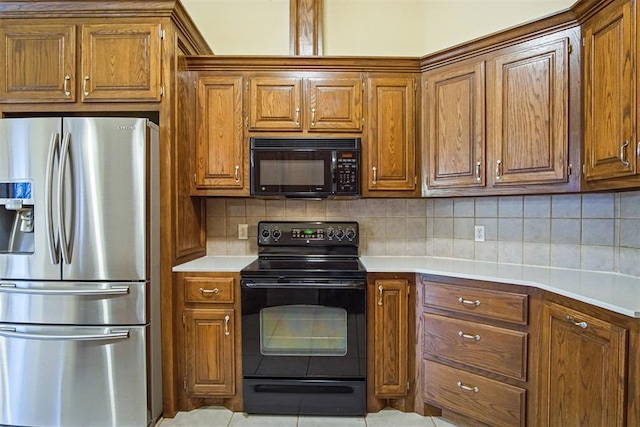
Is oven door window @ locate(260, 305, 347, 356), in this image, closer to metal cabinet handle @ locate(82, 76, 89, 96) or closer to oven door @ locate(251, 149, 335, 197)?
oven door @ locate(251, 149, 335, 197)

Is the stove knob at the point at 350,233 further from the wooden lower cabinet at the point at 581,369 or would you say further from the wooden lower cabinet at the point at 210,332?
the wooden lower cabinet at the point at 581,369

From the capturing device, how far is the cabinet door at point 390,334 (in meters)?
2.02

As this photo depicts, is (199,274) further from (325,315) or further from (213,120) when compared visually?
(213,120)

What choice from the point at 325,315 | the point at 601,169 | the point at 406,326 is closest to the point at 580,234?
the point at 601,169

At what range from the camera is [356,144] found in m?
2.24

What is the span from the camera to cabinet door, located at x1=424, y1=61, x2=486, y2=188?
6.66 feet

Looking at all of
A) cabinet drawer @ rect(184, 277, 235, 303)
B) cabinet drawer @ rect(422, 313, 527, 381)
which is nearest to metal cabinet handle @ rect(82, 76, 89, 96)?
cabinet drawer @ rect(184, 277, 235, 303)

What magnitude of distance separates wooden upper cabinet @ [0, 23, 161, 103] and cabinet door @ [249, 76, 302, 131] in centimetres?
58

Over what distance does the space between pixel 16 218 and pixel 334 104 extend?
6.52 ft

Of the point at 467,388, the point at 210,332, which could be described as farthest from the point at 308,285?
the point at 467,388

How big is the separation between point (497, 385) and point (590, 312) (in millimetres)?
665

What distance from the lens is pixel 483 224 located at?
237 cm

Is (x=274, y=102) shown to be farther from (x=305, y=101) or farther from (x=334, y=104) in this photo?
(x=334, y=104)

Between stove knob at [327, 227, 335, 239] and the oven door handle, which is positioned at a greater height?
stove knob at [327, 227, 335, 239]
